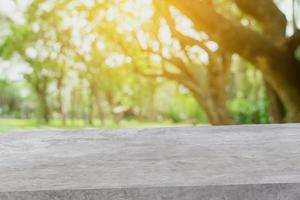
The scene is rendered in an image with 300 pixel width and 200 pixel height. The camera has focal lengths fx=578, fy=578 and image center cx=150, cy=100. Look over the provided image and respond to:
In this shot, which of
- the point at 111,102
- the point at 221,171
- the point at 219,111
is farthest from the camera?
the point at 111,102

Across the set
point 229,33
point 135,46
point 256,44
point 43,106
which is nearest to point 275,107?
point 256,44

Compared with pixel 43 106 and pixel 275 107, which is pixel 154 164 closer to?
pixel 275 107

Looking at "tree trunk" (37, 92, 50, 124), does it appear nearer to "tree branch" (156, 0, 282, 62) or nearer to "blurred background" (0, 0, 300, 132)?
"blurred background" (0, 0, 300, 132)

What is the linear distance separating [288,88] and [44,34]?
10660 millimetres

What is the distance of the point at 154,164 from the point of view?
1.49 m

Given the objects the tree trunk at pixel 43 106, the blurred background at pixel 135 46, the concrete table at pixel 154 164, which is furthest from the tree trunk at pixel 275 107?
the tree trunk at pixel 43 106

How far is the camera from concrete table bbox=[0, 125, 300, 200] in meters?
1.21

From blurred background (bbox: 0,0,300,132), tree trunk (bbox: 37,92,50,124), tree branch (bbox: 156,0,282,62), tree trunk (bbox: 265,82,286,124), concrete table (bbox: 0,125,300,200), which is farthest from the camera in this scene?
tree trunk (bbox: 37,92,50,124)

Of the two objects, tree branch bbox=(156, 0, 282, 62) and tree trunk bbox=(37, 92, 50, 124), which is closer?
tree branch bbox=(156, 0, 282, 62)

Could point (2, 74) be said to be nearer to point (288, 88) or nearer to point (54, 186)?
point (288, 88)

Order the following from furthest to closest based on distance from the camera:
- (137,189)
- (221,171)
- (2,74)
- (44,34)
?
1. (2,74)
2. (44,34)
3. (221,171)
4. (137,189)

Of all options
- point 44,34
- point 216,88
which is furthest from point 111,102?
point 216,88

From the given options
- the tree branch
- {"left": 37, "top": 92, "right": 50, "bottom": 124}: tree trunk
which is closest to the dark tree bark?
the tree branch

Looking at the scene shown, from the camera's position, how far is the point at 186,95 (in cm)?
2386
